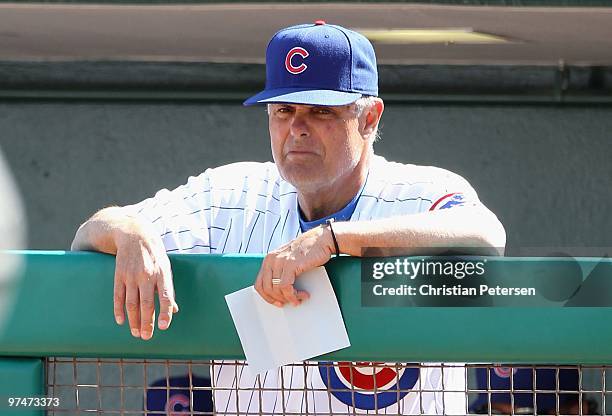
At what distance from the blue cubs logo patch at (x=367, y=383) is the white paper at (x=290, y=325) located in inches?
3.4

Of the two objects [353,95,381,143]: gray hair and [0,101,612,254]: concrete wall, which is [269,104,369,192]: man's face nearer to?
[353,95,381,143]: gray hair

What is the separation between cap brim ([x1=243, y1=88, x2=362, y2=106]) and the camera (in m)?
2.08

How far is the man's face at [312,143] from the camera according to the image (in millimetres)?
2164

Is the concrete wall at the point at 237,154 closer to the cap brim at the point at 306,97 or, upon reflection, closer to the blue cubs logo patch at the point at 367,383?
the cap brim at the point at 306,97

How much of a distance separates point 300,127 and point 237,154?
2.09 metres

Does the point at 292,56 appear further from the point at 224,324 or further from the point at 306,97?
the point at 224,324

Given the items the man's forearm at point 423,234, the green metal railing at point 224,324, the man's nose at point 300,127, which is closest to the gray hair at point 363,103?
the man's nose at point 300,127

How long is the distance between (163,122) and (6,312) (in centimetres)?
272

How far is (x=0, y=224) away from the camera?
1.64 m

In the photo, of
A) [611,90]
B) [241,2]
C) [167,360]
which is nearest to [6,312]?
[167,360]

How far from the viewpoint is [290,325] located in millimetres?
1533

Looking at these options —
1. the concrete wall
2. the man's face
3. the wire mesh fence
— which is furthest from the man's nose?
the concrete wall

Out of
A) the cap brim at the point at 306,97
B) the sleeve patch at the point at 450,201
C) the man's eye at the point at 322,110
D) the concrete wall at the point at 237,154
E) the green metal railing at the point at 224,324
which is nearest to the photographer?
the green metal railing at the point at 224,324

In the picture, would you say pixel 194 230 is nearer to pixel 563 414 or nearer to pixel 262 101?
pixel 262 101
